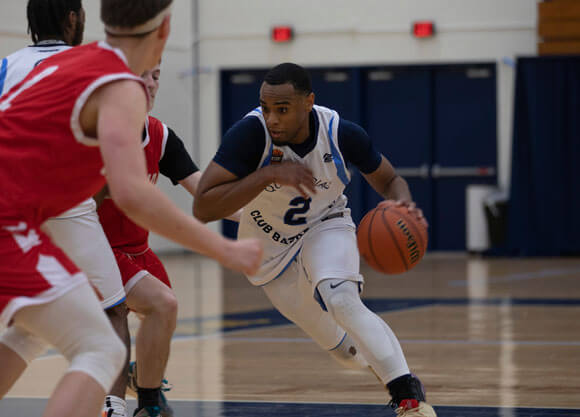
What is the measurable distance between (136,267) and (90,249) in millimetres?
434

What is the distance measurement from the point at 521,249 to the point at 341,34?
12.5ft

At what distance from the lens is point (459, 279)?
10.7m

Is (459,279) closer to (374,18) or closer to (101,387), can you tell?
(374,18)

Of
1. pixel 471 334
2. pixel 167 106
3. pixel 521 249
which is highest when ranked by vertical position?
pixel 167 106

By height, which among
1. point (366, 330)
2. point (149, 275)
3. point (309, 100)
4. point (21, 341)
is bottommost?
point (366, 330)

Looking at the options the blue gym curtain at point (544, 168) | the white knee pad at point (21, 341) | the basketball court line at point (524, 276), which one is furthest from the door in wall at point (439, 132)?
the white knee pad at point (21, 341)

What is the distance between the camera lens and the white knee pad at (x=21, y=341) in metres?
2.63

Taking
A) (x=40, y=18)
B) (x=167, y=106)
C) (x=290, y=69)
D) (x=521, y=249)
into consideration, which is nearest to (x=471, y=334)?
(x=290, y=69)

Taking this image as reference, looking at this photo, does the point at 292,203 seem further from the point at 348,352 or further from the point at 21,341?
the point at 21,341

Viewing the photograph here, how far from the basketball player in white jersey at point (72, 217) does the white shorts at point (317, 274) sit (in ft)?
2.20

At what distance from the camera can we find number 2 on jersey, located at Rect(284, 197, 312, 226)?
4012 mm

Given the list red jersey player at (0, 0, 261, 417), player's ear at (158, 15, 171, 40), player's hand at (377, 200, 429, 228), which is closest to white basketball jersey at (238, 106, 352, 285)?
player's hand at (377, 200, 429, 228)

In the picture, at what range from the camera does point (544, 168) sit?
13.4 m

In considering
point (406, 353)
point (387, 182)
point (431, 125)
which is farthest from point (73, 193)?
point (431, 125)
